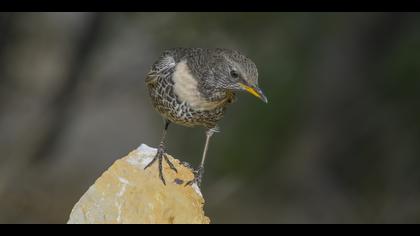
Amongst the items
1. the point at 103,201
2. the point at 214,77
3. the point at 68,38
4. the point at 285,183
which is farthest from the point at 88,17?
the point at 103,201

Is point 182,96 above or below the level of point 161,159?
above

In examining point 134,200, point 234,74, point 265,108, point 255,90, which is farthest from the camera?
point 265,108

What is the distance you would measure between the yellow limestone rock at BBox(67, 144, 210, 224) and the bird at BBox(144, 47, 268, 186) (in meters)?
0.29

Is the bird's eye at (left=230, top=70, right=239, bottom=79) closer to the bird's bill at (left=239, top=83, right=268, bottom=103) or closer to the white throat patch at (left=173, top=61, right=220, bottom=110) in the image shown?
the bird's bill at (left=239, top=83, right=268, bottom=103)

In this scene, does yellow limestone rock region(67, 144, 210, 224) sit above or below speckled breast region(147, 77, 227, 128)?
below

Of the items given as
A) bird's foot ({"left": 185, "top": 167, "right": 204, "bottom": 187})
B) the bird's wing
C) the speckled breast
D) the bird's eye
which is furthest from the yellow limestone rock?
the bird's wing

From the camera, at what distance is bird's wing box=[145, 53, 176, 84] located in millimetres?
6806

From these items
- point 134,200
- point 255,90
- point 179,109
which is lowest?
point 134,200

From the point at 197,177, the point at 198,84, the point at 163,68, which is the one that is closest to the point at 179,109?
the point at 198,84

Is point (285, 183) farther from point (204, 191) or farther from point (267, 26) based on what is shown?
point (267, 26)

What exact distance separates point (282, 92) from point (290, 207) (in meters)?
2.07

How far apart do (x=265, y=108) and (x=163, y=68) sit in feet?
18.5

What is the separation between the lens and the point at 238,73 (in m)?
6.11

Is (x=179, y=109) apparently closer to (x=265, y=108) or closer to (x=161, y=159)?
(x=161, y=159)
